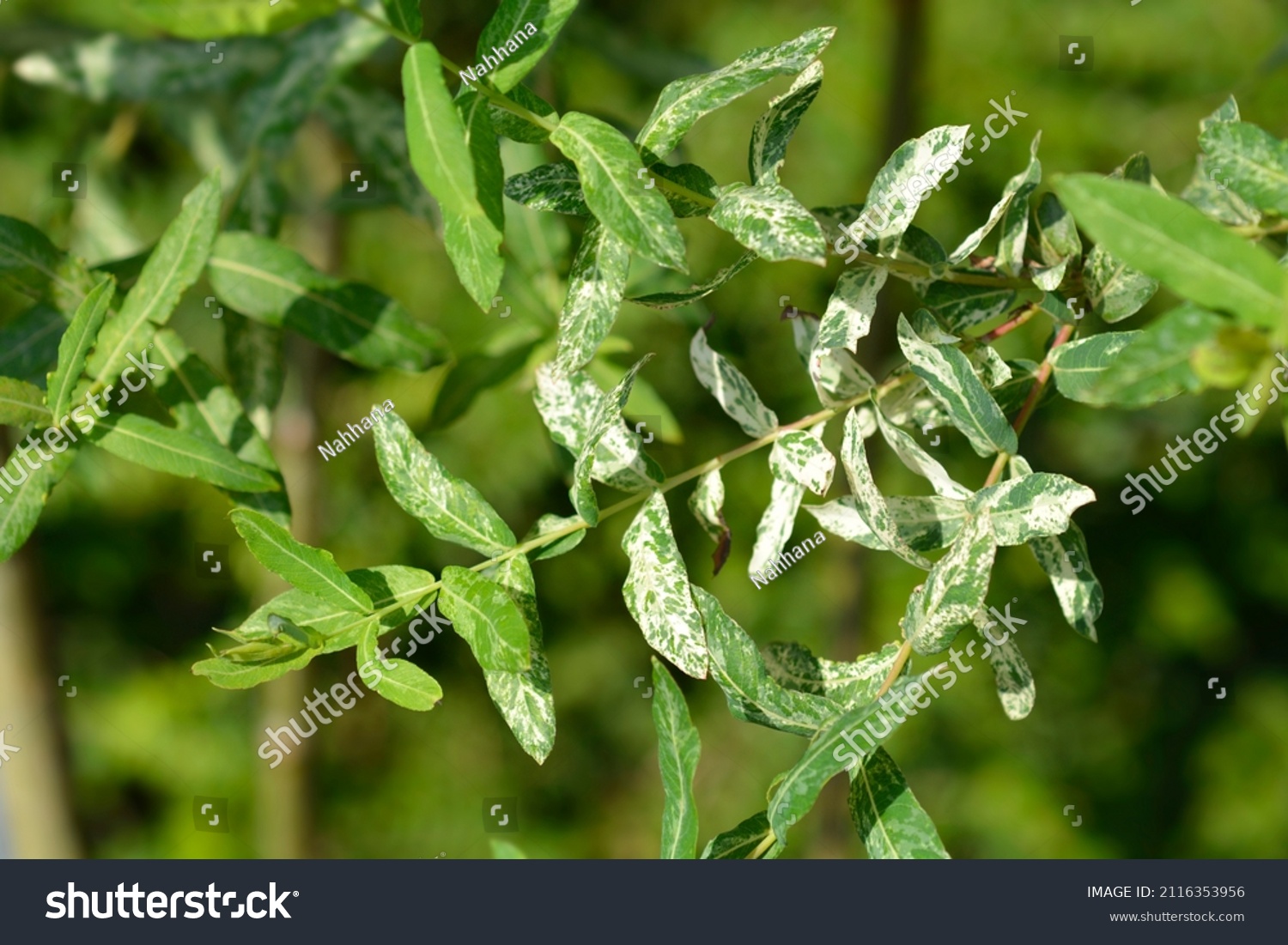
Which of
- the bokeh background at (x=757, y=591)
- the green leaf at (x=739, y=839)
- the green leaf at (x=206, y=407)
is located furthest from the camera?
the bokeh background at (x=757, y=591)

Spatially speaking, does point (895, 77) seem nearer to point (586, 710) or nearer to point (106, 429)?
point (106, 429)

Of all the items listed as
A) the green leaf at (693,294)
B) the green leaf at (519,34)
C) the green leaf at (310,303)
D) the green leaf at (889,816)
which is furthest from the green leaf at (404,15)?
the green leaf at (889,816)

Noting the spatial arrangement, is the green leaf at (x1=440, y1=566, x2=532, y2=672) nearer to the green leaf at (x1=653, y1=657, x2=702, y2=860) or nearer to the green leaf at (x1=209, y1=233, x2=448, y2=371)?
the green leaf at (x1=653, y1=657, x2=702, y2=860)

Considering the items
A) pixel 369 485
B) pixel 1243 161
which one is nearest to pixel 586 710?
pixel 369 485

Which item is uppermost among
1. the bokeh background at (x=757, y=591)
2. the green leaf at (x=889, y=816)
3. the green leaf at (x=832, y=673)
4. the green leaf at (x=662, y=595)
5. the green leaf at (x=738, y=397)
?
the green leaf at (x=738, y=397)

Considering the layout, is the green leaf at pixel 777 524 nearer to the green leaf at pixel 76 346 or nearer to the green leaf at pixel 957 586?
the green leaf at pixel 957 586

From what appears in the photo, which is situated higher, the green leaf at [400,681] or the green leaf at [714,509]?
the green leaf at [400,681]

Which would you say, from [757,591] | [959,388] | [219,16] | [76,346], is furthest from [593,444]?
[757,591]
